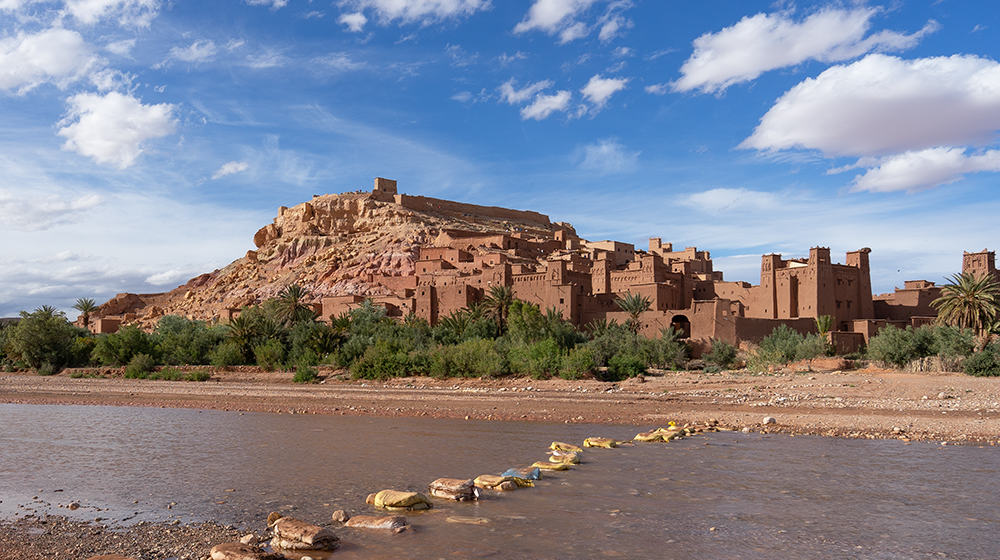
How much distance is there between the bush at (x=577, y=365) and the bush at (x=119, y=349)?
895 inches

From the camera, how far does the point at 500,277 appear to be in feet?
126

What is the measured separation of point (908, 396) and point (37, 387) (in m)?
31.9

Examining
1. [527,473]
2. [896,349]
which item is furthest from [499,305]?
[527,473]

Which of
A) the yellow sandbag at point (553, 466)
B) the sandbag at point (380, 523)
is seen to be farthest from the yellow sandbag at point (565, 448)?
the sandbag at point (380, 523)

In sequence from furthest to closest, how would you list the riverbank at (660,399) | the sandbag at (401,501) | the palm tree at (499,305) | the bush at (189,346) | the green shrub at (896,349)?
the bush at (189,346), the palm tree at (499,305), the green shrub at (896,349), the riverbank at (660,399), the sandbag at (401,501)

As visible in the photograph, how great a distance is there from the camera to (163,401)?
2322 centimetres

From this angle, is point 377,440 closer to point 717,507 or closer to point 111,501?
point 111,501

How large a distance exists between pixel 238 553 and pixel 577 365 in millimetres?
20199

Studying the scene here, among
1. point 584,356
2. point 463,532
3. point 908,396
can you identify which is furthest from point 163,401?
point 908,396

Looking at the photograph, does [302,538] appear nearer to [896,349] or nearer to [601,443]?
[601,443]

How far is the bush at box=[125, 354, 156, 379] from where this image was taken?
111ft

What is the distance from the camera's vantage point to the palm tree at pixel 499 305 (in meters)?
35.0

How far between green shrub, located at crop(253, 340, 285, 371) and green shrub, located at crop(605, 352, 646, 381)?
1565 centimetres

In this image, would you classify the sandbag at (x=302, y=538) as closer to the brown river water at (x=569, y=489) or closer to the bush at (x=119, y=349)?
the brown river water at (x=569, y=489)
